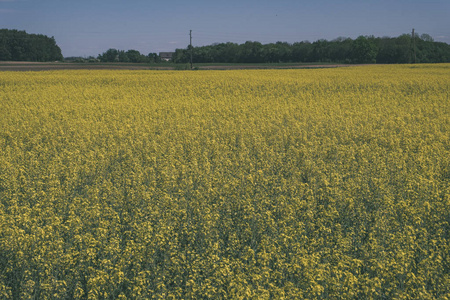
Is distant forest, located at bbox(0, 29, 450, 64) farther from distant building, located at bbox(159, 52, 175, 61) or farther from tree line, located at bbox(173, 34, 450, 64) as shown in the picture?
distant building, located at bbox(159, 52, 175, 61)

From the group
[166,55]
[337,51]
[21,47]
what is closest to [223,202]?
[337,51]

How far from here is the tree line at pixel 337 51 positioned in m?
79.1

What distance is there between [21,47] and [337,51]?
82172mm

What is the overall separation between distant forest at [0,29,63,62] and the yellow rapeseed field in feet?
317

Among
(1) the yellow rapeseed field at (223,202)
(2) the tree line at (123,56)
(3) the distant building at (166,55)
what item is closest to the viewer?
(1) the yellow rapeseed field at (223,202)

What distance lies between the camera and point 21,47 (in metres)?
107

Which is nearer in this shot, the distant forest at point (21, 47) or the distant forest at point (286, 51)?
the distant forest at point (286, 51)

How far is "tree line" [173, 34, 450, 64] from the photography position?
79062mm

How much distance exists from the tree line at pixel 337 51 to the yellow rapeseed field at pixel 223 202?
211 feet

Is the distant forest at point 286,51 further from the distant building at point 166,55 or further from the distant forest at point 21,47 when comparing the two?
the distant building at point 166,55

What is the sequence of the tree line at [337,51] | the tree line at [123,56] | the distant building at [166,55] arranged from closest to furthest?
the tree line at [337,51], the tree line at [123,56], the distant building at [166,55]

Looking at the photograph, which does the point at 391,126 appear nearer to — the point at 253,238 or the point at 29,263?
the point at 253,238

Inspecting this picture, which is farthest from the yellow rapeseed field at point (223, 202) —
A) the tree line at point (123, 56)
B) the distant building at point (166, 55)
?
the distant building at point (166, 55)

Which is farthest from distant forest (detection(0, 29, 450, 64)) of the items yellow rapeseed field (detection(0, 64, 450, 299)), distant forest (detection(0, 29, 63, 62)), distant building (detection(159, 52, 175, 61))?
yellow rapeseed field (detection(0, 64, 450, 299))
